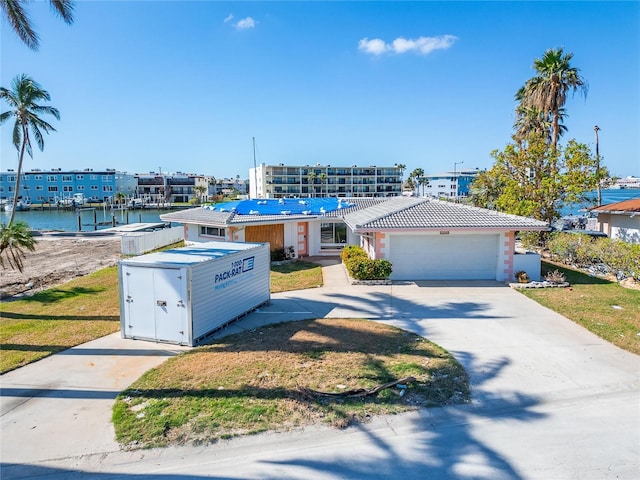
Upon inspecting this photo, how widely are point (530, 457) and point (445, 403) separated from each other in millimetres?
1620

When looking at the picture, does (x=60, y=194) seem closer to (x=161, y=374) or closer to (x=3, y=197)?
(x=3, y=197)

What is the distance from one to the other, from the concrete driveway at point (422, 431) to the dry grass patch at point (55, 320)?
2.84 ft

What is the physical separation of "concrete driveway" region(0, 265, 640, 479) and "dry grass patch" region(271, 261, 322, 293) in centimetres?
691

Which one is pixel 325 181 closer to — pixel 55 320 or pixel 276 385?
pixel 55 320

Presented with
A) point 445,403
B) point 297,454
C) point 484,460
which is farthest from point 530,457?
point 297,454

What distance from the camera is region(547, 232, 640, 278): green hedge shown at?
53.0 ft

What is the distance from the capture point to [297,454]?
221 inches

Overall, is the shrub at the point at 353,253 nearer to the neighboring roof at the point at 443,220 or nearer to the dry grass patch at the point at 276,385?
the neighboring roof at the point at 443,220

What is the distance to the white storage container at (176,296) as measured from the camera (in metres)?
9.61

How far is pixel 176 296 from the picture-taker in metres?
9.62

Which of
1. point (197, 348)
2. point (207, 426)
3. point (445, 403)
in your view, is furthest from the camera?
point (197, 348)

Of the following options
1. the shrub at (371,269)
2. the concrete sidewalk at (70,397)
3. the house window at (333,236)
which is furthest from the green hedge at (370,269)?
the concrete sidewalk at (70,397)

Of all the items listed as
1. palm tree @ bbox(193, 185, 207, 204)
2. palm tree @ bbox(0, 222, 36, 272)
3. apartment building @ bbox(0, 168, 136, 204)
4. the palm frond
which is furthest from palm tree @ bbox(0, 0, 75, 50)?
palm tree @ bbox(193, 185, 207, 204)

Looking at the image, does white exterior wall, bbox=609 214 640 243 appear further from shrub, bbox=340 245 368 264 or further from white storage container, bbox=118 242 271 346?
white storage container, bbox=118 242 271 346
